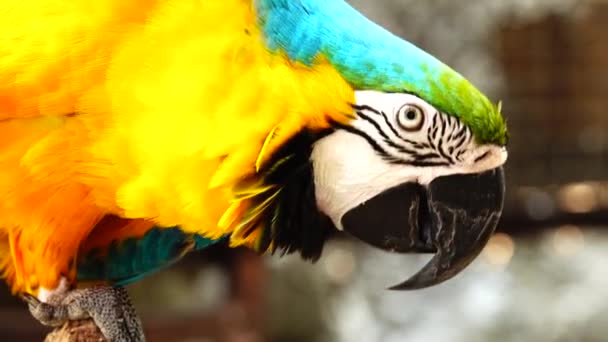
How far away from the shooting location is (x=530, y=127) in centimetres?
254

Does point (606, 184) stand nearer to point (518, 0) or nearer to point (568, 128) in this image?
point (568, 128)

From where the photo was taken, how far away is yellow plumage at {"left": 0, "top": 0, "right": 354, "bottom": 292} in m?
0.73

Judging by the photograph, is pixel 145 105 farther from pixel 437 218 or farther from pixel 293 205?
pixel 437 218

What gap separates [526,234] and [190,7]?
2.00 metres

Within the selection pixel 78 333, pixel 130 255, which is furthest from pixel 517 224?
pixel 78 333

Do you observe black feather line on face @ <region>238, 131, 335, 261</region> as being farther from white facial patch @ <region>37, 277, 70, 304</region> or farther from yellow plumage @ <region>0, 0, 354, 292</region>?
white facial patch @ <region>37, 277, 70, 304</region>

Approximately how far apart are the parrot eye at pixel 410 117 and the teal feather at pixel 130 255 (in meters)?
0.29

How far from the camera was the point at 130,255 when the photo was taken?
3.11 feet

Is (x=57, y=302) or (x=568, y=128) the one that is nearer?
(x=57, y=302)

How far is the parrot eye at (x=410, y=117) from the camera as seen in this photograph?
2.46 feet

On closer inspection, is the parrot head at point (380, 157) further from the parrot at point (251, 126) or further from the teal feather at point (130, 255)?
the teal feather at point (130, 255)

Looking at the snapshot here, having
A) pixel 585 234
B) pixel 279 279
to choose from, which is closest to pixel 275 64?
pixel 279 279

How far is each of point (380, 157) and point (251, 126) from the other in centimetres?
12

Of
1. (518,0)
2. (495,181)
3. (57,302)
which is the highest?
(518,0)
